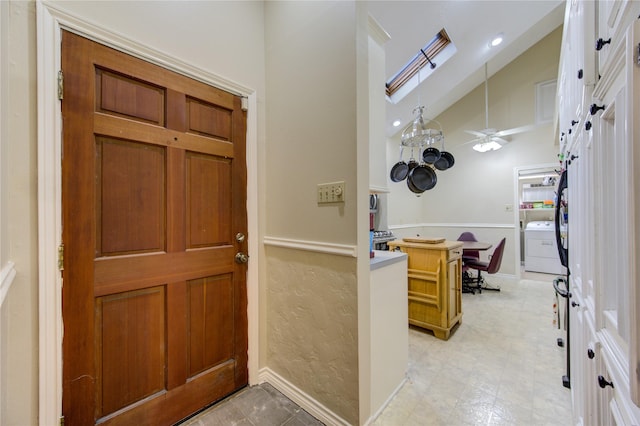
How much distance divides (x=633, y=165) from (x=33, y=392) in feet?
6.87

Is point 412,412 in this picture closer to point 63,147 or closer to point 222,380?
point 222,380

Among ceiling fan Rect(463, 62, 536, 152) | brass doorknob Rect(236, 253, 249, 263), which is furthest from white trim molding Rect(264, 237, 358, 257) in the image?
ceiling fan Rect(463, 62, 536, 152)

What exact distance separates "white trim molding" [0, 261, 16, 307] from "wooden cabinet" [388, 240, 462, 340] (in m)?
2.67

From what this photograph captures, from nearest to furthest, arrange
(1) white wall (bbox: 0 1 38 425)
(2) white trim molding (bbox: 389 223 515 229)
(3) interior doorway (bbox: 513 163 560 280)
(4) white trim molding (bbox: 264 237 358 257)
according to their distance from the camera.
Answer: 1. (1) white wall (bbox: 0 1 38 425)
2. (4) white trim molding (bbox: 264 237 358 257)
3. (2) white trim molding (bbox: 389 223 515 229)
4. (3) interior doorway (bbox: 513 163 560 280)

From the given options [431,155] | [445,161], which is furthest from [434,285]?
[445,161]

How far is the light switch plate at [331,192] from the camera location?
4.59 ft

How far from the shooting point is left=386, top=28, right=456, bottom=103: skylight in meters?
3.40

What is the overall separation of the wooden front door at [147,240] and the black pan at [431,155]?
9.02ft

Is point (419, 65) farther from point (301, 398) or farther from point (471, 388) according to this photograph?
point (301, 398)

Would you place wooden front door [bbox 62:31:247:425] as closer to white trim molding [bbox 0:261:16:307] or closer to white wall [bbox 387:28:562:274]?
white trim molding [bbox 0:261:16:307]

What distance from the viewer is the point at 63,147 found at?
3.75 ft

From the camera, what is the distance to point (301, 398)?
159 cm

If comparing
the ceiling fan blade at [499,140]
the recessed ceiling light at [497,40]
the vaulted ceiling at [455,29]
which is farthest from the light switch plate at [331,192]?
the ceiling fan blade at [499,140]

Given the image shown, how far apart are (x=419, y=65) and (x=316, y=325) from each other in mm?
3789
